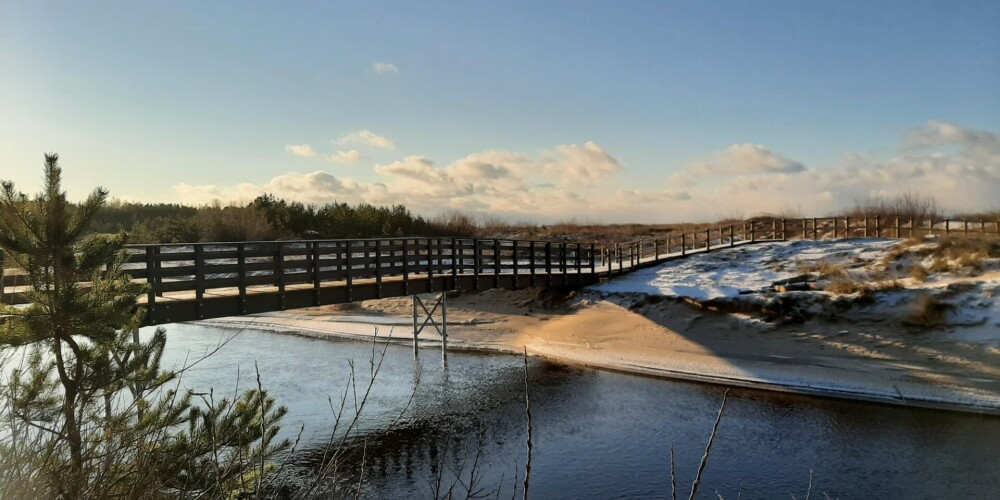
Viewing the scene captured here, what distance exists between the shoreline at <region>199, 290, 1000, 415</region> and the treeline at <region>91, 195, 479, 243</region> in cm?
1108

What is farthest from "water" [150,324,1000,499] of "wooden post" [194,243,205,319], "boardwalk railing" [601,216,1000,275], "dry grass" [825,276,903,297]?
"boardwalk railing" [601,216,1000,275]

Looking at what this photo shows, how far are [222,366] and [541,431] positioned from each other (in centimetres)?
1096

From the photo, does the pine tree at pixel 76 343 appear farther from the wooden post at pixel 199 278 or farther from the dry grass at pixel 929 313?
the dry grass at pixel 929 313

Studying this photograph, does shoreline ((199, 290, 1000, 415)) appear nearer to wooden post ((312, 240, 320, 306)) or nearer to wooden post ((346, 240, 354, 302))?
wooden post ((346, 240, 354, 302))

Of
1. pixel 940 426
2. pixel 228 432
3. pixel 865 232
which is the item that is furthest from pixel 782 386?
pixel 865 232

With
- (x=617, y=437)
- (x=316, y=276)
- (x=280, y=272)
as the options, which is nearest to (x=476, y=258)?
(x=316, y=276)

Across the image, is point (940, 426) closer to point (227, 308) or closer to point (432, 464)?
point (432, 464)

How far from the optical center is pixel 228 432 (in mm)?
5324

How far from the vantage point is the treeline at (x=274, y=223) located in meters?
38.7

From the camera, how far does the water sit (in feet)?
35.1

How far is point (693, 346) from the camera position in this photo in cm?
2089

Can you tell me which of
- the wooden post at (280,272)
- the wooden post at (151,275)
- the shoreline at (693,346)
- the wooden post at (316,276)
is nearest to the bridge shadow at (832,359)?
the shoreline at (693,346)

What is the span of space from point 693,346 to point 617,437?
882 centimetres

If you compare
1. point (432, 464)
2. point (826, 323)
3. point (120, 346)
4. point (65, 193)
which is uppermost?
point (65, 193)
